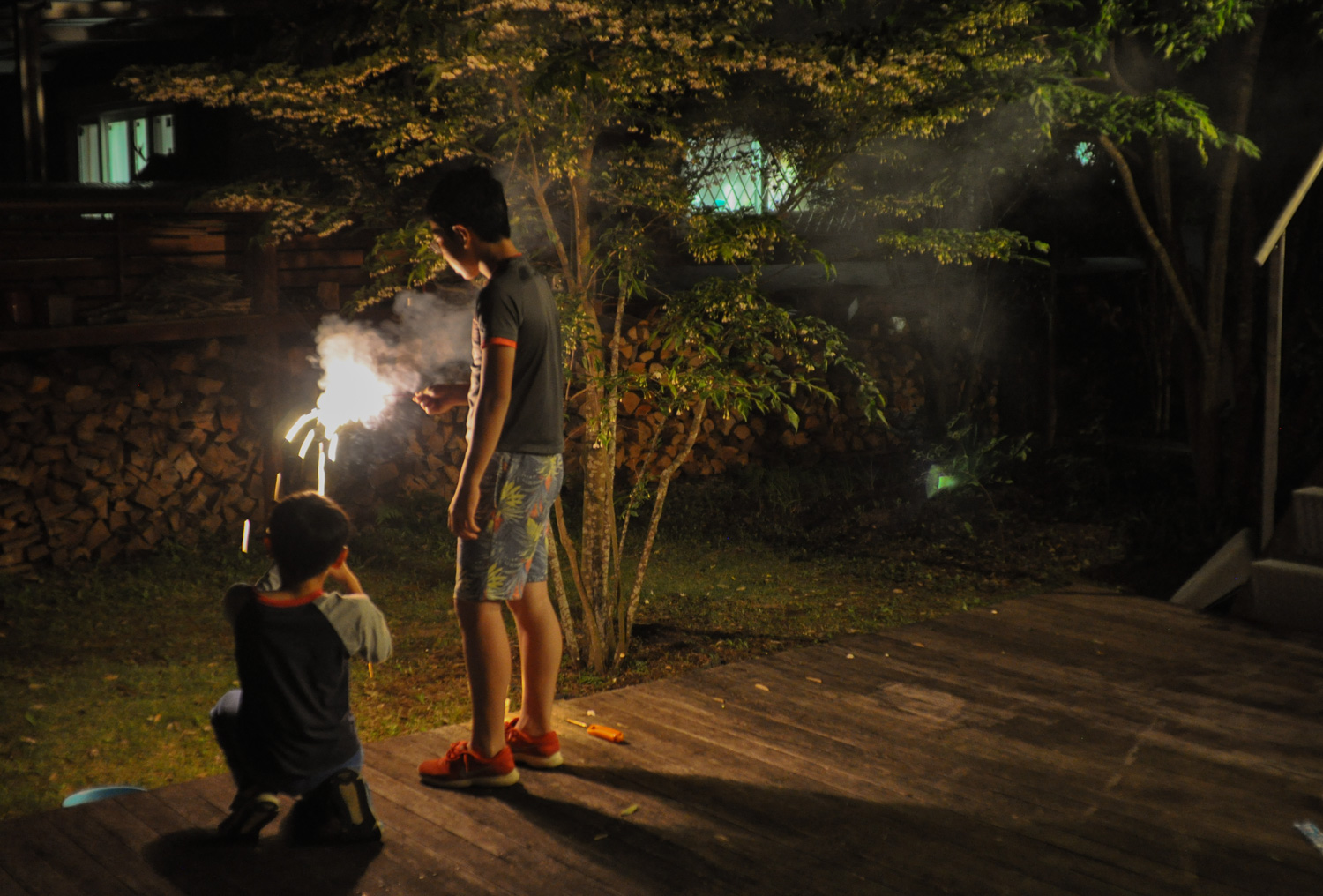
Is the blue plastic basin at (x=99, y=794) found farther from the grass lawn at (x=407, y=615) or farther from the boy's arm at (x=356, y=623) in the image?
the boy's arm at (x=356, y=623)

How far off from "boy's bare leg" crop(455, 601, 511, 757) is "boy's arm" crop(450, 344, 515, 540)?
0.99 ft

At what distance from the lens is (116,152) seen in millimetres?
12992

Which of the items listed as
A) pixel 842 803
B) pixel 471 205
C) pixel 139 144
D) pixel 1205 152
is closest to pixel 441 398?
pixel 471 205

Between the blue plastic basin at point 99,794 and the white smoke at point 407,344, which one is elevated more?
the white smoke at point 407,344

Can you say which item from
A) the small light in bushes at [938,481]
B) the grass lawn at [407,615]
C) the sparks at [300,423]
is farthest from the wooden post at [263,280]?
the small light in bushes at [938,481]

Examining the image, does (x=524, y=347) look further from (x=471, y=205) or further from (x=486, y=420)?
(x=471, y=205)

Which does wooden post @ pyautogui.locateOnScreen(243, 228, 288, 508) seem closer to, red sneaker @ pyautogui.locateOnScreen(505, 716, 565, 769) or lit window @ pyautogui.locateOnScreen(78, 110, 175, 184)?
red sneaker @ pyautogui.locateOnScreen(505, 716, 565, 769)

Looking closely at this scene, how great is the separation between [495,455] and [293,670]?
2.92 feet

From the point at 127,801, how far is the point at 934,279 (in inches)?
350

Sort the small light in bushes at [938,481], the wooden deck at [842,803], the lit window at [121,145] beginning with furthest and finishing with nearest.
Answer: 1. the lit window at [121,145]
2. the small light in bushes at [938,481]
3. the wooden deck at [842,803]

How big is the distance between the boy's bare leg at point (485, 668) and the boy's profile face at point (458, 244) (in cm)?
108

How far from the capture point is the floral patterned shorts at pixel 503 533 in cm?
357

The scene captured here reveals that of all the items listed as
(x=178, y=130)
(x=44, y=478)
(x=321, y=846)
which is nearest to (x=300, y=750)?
(x=321, y=846)

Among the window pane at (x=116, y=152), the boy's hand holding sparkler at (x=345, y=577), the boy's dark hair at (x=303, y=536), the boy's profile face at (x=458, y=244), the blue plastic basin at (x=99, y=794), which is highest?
the window pane at (x=116, y=152)
